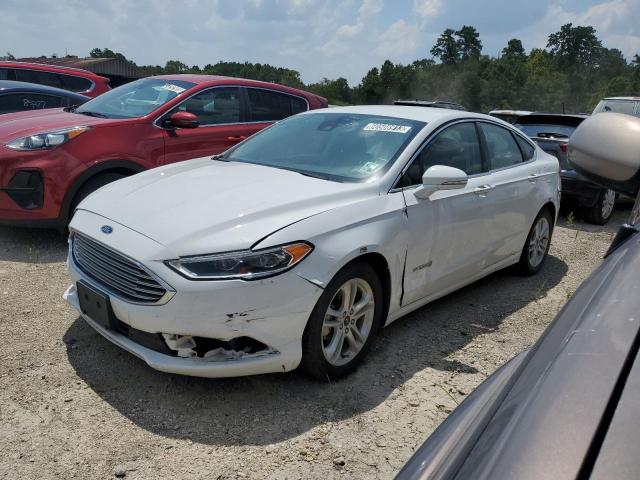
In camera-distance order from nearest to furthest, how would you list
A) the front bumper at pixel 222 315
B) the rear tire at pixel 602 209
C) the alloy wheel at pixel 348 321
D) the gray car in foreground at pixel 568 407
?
1. the gray car in foreground at pixel 568 407
2. the front bumper at pixel 222 315
3. the alloy wheel at pixel 348 321
4. the rear tire at pixel 602 209

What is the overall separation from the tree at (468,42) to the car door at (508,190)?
2742 inches

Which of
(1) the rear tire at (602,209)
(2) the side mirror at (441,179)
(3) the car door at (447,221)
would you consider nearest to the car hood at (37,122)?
(3) the car door at (447,221)

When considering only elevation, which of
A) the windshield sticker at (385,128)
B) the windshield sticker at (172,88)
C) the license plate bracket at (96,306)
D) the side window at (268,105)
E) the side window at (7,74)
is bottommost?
the license plate bracket at (96,306)

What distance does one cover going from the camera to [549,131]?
783cm

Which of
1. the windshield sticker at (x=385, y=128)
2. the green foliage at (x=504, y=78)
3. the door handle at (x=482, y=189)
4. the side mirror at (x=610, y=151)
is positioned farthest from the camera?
the green foliage at (x=504, y=78)

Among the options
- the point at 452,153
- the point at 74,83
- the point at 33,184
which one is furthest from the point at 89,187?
the point at 74,83

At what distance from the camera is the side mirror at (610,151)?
2023 mm

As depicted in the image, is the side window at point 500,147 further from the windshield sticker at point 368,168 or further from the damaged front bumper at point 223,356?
the damaged front bumper at point 223,356

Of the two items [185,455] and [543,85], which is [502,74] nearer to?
[543,85]

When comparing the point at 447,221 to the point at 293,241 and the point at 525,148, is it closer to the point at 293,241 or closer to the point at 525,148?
the point at 293,241

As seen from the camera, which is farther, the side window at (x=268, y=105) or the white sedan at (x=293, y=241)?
the side window at (x=268, y=105)

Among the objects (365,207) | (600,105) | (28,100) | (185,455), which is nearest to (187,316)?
(185,455)

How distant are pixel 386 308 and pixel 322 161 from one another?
1.05m

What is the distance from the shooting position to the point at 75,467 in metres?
2.47
